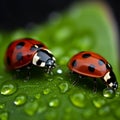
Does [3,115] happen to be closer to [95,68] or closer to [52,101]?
[52,101]

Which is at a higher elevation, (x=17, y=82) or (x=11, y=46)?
(x=11, y=46)

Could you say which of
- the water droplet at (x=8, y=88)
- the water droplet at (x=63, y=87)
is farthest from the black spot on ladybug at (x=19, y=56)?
the water droplet at (x=63, y=87)

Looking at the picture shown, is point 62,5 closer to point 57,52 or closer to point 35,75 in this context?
point 57,52

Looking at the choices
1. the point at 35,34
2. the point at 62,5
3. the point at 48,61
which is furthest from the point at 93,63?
the point at 62,5

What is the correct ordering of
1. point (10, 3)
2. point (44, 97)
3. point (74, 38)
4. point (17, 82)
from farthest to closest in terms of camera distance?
point (10, 3) < point (74, 38) < point (17, 82) < point (44, 97)

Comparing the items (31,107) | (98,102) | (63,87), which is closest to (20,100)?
(31,107)

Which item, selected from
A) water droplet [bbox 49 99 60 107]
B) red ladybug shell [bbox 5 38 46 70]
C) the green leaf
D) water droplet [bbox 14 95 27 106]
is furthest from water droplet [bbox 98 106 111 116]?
red ladybug shell [bbox 5 38 46 70]
